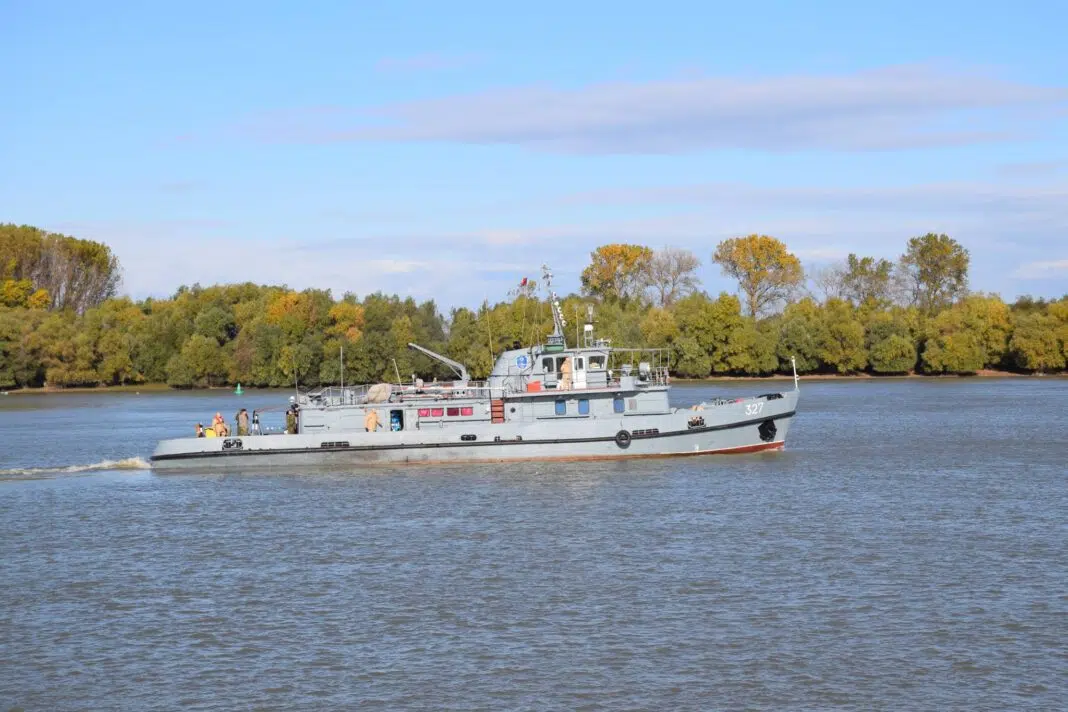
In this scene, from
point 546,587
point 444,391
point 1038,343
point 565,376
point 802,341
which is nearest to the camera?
point 546,587

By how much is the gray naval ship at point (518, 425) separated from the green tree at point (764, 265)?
3600 inches

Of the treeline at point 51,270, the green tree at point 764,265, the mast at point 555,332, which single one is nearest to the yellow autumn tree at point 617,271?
the green tree at point 764,265

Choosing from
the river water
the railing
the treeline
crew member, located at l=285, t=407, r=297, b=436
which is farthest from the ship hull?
the treeline

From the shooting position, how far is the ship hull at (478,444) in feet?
137

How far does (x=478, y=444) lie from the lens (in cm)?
4219

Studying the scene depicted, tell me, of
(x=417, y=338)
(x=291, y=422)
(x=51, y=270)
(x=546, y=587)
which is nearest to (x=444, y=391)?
(x=291, y=422)

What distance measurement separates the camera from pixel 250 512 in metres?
34.6

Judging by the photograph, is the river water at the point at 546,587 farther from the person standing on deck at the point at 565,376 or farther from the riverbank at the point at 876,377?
the riverbank at the point at 876,377

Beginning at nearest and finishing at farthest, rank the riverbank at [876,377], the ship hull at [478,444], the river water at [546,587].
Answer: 1. the river water at [546,587]
2. the ship hull at [478,444]
3. the riverbank at [876,377]

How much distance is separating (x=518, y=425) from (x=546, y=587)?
17804mm

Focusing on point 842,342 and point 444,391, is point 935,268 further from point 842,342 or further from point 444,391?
point 444,391

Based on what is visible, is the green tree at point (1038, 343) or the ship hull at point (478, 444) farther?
the green tree at point (1038, 343)

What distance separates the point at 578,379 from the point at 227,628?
21.9 metres

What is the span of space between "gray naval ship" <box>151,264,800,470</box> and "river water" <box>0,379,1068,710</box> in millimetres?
782
